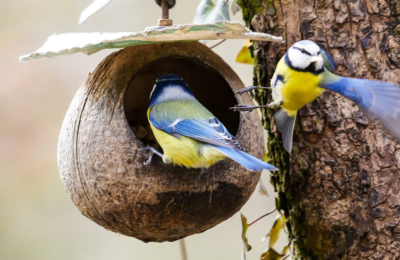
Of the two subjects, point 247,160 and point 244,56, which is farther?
point 244,56

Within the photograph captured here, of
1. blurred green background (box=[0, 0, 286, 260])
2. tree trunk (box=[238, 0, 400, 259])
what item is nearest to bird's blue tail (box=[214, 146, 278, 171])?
tree trunk (box=[238, 0, 400, 259])

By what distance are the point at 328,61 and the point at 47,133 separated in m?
2.54

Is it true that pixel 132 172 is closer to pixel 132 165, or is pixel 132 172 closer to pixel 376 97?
pixel 132 165

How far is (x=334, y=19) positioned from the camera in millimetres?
Result: 1981

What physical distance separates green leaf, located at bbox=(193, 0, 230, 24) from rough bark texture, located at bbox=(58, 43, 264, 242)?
25 centimetres

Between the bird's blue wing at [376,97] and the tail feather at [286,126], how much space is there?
0.97 ft

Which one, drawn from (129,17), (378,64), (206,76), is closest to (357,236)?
(378,64)

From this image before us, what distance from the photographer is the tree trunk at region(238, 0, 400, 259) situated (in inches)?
77.0

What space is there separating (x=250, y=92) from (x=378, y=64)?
1.73ft

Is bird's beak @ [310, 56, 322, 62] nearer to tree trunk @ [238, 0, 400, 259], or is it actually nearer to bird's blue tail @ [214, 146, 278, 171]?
tree trunk @ [238, 0, 400, 259]

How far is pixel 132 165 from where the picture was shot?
178cm

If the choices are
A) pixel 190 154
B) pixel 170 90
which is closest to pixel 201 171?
pixel 190 154

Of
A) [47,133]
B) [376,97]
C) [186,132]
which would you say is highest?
[376,97]

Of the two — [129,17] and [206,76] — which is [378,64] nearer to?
[206,76]
